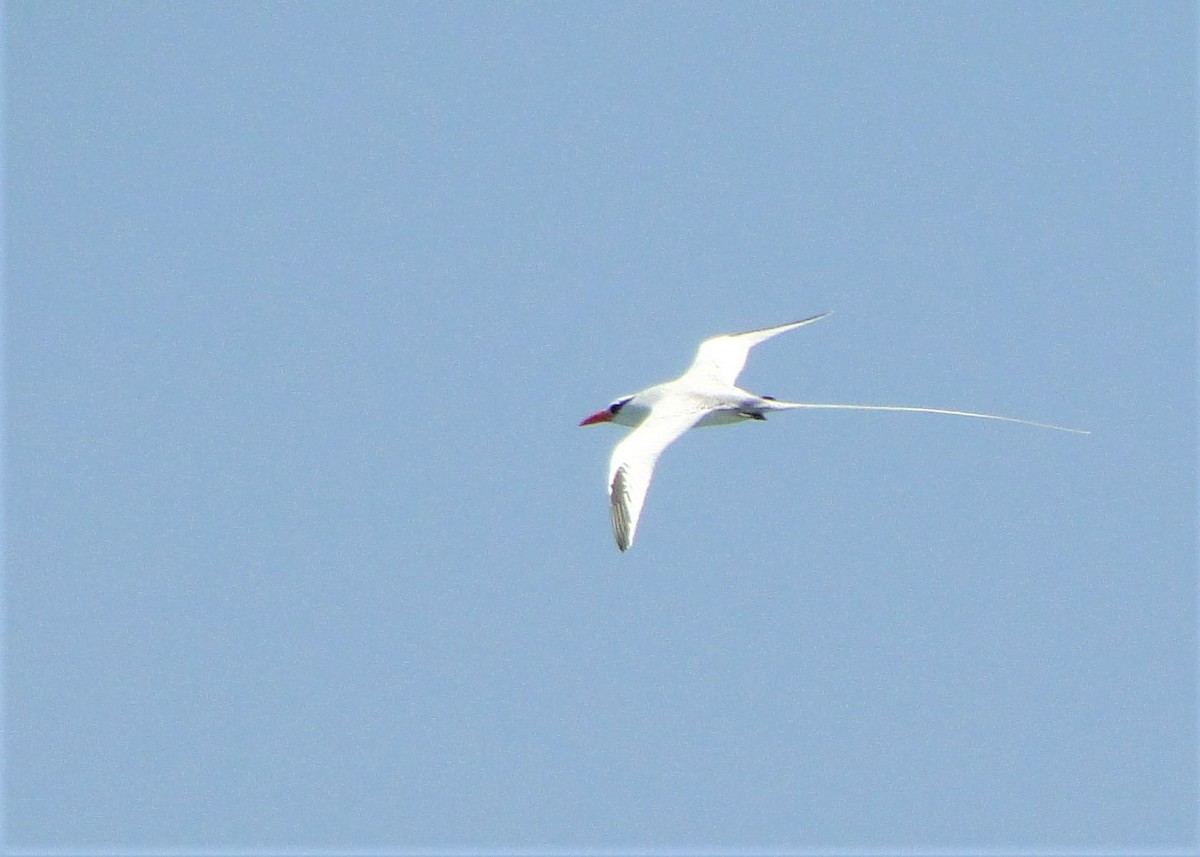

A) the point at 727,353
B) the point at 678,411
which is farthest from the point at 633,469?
the point at 727,353

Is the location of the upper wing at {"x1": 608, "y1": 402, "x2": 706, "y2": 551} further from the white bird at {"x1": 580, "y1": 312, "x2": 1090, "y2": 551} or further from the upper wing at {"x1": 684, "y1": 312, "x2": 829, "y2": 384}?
the upper wing at {"x1": 684, "y1": 312, "x2": 829, "y2": 384}

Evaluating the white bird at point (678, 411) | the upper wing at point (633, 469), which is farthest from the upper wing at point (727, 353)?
the upper wing at point (633, 469)

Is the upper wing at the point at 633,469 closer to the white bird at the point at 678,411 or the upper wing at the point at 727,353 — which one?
the white bird at the point at 678,411

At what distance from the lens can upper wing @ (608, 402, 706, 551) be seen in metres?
17.3

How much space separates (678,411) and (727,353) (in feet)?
12.1

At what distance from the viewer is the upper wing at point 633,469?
1728cm

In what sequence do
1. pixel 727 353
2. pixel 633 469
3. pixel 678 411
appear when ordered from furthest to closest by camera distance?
pixel 727 353 → pixel 678 411 → pixel 633 469

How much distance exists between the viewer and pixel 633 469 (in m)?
18.0

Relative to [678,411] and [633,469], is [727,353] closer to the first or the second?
[678,411]

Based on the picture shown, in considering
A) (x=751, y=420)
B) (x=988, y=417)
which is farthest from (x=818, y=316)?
(x=988, y=417)

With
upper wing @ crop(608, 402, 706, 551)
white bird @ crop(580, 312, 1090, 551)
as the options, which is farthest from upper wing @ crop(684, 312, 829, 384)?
upper wing @ crop(608, 402, 706, 551)

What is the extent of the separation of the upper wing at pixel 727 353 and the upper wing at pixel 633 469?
3.43 m

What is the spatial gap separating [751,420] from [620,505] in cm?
375

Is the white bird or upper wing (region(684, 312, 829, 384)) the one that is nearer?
the white bird
